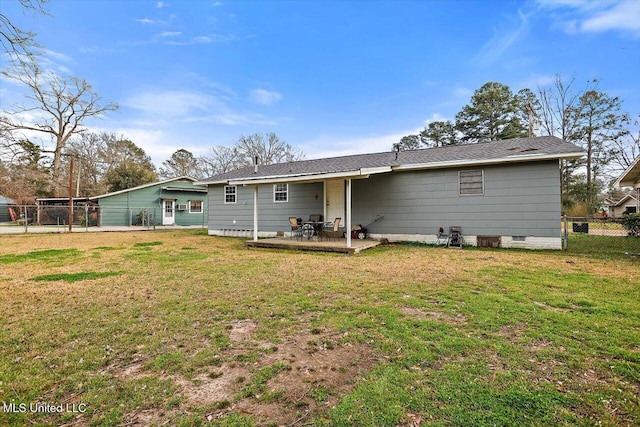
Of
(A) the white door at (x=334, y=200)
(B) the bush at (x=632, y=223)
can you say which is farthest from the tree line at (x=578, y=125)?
(A) the white door at (x=334, y=200)

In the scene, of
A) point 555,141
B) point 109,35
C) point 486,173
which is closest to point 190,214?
point 109,35

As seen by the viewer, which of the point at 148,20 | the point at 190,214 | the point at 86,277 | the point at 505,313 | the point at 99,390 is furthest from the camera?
the point at 190,214

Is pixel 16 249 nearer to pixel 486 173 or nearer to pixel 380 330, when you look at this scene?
pixel 380 330

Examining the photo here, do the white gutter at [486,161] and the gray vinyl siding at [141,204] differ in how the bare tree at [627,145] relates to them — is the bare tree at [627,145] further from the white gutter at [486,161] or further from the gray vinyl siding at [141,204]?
the gray vinyl siding at [141,204]

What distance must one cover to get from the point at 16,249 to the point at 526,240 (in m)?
15.8

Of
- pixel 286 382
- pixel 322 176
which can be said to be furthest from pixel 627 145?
pixel 286 382

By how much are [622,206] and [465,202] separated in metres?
26.9

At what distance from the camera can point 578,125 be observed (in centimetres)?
2344

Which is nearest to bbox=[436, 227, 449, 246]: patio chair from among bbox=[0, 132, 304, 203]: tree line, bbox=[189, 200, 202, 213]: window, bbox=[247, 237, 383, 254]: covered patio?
bbox=[247, 237, 383, 254]: covered patio

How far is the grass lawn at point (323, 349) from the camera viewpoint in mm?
1871

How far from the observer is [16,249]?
9312mm

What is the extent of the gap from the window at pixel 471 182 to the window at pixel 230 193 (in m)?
9.57

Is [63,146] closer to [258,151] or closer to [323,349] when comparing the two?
[258,151]

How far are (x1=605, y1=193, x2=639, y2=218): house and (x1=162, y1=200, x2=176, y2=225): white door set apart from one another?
3401 centimetres
